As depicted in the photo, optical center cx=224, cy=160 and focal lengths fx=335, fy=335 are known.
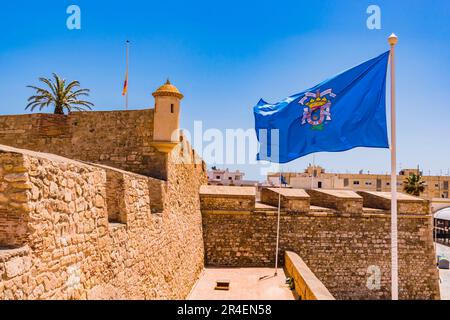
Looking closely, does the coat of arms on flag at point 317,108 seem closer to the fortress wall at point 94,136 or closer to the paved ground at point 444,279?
the fortress wall at point 94,136

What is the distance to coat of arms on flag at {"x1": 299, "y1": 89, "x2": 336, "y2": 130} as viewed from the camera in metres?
7.46

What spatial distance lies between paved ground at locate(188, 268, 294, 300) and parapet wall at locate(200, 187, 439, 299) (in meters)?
1.03

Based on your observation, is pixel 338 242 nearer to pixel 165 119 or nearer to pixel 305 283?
pixel 305 283

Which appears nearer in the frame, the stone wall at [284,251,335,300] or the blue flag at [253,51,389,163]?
the blue flag at [253,51,389,163]

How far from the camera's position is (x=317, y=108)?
755 centimetres

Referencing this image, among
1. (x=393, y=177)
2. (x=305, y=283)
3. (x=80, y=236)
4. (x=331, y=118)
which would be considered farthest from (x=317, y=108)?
(x=80, y=236)

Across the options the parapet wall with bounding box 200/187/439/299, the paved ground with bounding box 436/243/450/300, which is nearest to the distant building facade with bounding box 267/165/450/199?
the paved ground with bounding box 436/243/450/300

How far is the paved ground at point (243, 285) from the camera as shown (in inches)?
398

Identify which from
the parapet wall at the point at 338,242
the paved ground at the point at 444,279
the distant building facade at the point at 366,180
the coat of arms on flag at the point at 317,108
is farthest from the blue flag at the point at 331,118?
the distant building facade at the point at 366,180

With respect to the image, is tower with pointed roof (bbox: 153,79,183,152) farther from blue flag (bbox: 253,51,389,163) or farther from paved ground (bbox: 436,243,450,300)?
paved ground (bbox: 436,243,450,300)

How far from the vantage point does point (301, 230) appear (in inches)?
591
